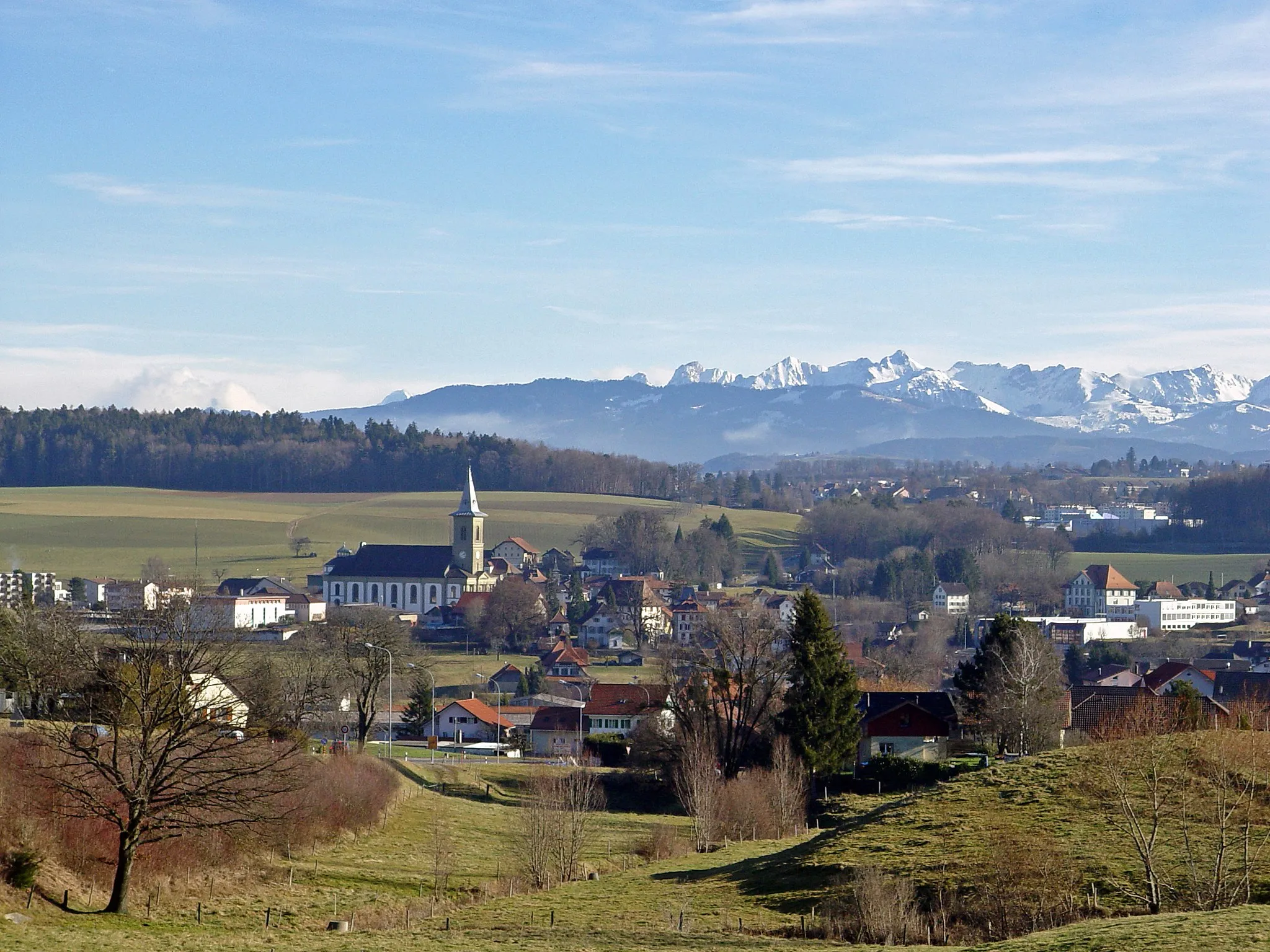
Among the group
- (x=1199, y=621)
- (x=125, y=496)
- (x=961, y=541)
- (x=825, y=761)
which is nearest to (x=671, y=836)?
(x=825, y=761)

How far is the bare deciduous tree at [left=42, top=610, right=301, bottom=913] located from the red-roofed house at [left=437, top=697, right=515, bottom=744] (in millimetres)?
36500

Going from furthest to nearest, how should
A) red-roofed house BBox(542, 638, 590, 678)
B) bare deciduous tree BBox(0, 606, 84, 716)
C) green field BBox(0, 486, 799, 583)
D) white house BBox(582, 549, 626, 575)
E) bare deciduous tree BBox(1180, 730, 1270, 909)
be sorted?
white house BBox(582, 549, 626, 575)
green field BBox(0, 486, 799, 583)
red-roofed house BBox(542, 638, 590, 678)
bare deciduous tree BBox(0, 606, 84, 716)
bare deciduous tree BBox(1180, 730, 1270, 909)

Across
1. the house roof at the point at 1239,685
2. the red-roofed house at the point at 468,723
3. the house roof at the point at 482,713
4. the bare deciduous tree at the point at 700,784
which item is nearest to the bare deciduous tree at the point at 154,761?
the bare deciduous tree at the point at 700,784

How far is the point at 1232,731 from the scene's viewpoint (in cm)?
3042

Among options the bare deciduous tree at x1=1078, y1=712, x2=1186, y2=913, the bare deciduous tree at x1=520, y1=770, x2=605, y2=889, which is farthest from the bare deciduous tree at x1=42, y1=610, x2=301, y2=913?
the bare deciduous tree at x1=1078, y1=712, x2=1186, y2=913

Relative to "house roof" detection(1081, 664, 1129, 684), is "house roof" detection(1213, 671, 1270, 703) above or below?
above

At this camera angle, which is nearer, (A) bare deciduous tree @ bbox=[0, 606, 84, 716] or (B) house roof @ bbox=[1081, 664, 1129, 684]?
(A) bare deciduous tree @ bbox=[0, 606, 84, 716]

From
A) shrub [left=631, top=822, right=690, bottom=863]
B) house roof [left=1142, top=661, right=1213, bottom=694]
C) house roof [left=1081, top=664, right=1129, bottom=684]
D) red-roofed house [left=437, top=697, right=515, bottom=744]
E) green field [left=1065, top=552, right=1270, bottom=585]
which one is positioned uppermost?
green field [left=1065, top=552, right=1270, bottom=585]

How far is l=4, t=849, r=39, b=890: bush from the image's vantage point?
24016mm

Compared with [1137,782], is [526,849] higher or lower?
lower

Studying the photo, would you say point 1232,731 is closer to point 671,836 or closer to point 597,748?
point 671,836

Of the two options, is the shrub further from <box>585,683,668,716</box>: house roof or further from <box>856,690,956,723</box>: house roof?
<box>585,683,668,716</box>: house roof

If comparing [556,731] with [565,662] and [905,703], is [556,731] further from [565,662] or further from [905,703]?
[565,662]

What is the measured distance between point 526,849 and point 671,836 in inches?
192
